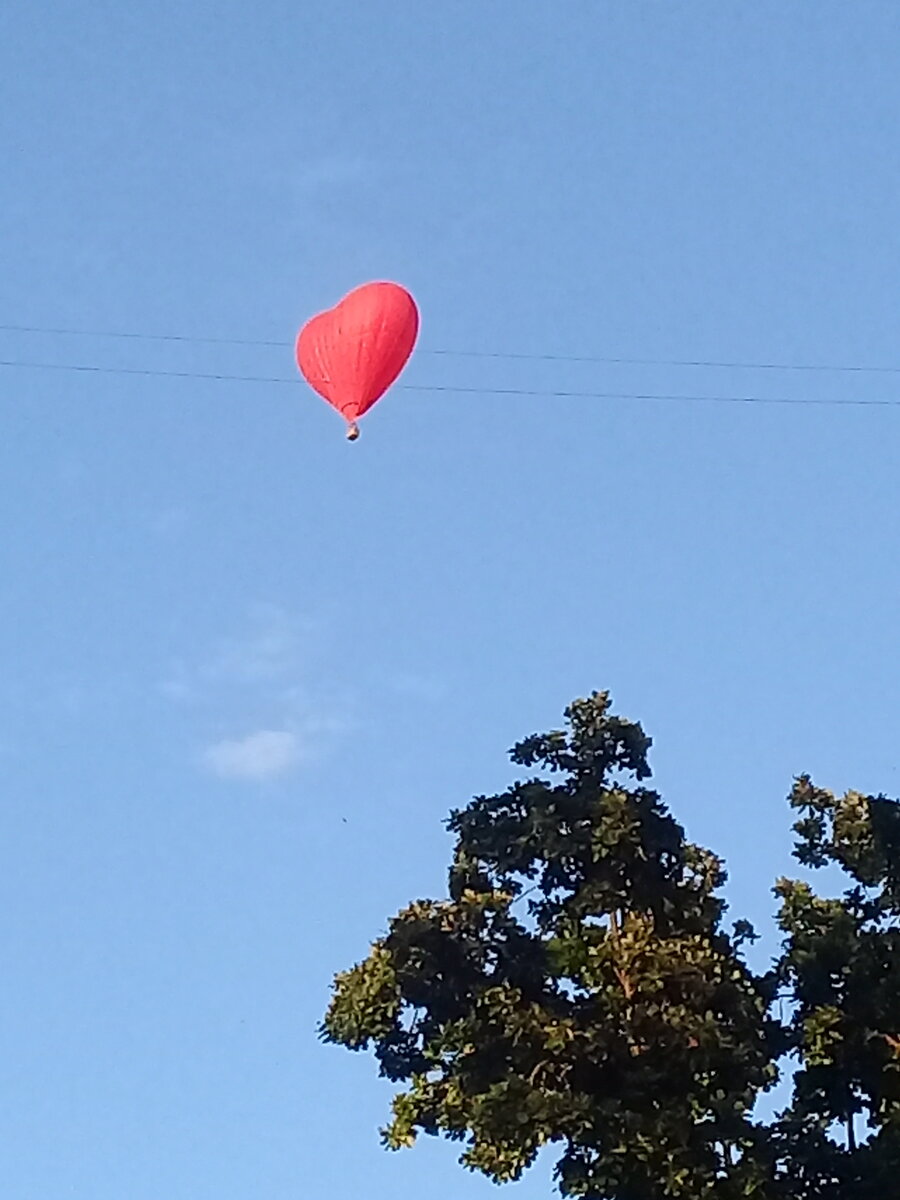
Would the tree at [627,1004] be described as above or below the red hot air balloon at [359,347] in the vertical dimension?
below

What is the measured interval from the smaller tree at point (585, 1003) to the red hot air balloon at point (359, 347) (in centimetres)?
382

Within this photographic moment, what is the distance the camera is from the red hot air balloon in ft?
55.9

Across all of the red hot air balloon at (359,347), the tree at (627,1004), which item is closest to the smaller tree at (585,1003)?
the tree at (627,1004)

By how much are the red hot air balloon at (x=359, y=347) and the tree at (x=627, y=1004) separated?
12.6ft

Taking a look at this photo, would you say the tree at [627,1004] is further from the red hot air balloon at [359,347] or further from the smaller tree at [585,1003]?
the red hot air balloon at [359,347]

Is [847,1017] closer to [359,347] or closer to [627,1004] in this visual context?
[627,1004]

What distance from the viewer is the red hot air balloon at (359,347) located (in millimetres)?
17031

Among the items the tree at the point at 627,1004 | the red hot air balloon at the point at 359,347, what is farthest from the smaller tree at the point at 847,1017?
the red hot air balloon at the point at 359,347

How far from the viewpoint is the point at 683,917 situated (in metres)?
18.4

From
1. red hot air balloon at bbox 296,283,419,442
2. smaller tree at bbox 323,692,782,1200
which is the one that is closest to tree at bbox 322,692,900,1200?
smaller tree at bbox 323,692,782,1200

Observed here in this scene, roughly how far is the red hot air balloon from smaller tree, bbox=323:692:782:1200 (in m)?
3.82

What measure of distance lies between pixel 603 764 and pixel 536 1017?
2602mm

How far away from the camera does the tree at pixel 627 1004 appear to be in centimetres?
1720

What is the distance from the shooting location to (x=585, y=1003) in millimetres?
17781
